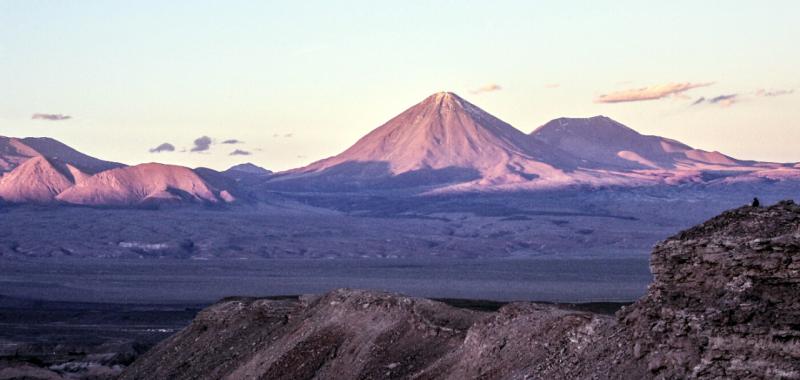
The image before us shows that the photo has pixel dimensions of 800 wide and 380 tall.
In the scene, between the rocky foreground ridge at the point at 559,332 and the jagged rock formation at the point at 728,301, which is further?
the rocky foreground ridge at the point at 559,332

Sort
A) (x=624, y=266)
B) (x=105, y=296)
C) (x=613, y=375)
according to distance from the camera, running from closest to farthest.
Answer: (x=613, y=375), (x=105, y=296), (x=624, y=266)

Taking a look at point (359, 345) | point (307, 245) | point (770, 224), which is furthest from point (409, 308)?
point (307, 245)

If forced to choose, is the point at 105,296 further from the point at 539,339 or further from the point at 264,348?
the point at 539,339

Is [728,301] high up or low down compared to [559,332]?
up

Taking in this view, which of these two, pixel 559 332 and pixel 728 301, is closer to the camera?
pixel 728 301

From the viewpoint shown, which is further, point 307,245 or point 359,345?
point 307,245

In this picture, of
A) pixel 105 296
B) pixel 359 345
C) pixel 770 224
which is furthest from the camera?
pixel 105 296

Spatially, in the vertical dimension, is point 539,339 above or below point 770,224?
below

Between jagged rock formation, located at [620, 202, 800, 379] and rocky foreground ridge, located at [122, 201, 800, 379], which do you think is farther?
rocky foreground ridge, located at [122, 201, 800, 379]
